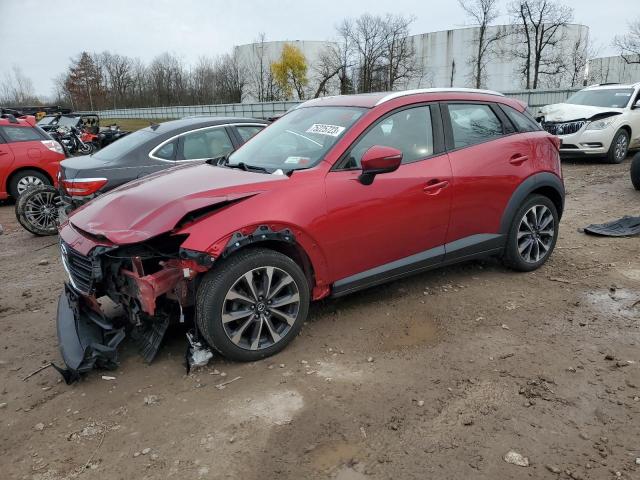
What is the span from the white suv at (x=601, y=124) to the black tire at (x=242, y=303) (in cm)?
1054

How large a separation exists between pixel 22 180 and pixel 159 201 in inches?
308

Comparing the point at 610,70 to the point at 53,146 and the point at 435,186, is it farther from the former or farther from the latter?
the point at 435,186

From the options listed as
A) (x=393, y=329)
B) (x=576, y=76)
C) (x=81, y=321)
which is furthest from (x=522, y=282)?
(x=576, y=76)

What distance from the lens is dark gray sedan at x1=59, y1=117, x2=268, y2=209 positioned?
6.18 metres

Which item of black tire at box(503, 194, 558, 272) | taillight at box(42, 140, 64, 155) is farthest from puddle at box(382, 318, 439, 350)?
taillight at box(42, 140, 64, 155)

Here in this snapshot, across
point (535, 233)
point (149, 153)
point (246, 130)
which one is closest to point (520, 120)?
point (535, 233)

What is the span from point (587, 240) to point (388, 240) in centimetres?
348

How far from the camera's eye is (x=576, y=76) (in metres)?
47.8

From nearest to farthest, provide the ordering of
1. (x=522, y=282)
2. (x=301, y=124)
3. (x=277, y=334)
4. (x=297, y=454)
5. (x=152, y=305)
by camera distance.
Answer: (x=297, y=454), (x=152, y=305), (x=277, y=334), (x=301, y=124), (x=522, y=282)

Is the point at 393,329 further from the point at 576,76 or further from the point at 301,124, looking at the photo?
the point at 576,76


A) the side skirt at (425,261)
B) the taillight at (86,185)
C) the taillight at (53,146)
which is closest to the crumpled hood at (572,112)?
the side skirt at (425,261)

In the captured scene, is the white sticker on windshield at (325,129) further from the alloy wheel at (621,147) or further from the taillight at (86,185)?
the alloy wheel at (621,147)

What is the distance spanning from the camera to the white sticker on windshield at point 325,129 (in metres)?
3.81

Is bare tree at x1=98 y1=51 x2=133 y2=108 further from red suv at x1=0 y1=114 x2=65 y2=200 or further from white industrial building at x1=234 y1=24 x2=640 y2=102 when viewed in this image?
red suv at x1=0 y1=114 x2=65 y2=200
